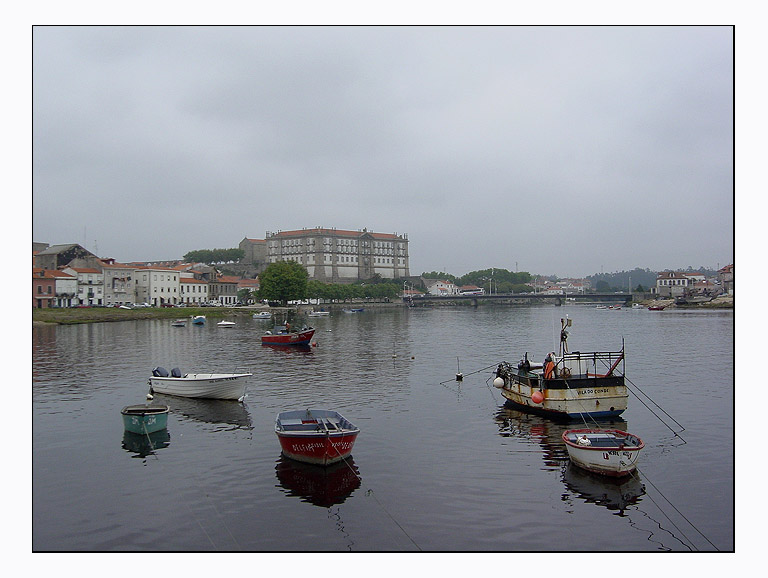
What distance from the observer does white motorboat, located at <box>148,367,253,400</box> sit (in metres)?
34.2

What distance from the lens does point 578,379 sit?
1161 inches

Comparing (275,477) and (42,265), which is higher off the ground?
(42,265)

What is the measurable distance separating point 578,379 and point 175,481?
17227 millimetres

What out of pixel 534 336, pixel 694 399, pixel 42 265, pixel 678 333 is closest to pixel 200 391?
pixel 694 399

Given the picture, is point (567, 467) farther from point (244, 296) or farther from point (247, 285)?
point (247, 285)

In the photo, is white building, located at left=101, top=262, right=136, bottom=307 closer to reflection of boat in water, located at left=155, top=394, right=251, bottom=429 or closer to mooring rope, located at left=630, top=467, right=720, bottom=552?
reflection of boat in water, located at left=155, top=394, right=251, bottom=429

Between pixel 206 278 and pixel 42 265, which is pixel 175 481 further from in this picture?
pixel 206 278

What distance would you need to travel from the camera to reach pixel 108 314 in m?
104

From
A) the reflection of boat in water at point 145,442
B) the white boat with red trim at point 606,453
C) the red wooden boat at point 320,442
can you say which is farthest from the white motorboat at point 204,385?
the white boat with red trim at point 606,453

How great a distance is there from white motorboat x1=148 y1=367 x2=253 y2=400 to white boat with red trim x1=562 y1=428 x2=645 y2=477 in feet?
58.4

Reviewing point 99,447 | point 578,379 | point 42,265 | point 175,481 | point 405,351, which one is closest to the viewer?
point 175,481

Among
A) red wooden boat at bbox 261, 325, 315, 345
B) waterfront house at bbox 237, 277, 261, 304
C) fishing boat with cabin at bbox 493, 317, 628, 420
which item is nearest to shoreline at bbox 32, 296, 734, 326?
waterfront house at bbox 237, 277, 261, 304

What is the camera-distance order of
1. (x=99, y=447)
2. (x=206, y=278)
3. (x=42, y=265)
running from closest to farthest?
(x=99, y=447), (x=42, y=265), (x=206, y=278)

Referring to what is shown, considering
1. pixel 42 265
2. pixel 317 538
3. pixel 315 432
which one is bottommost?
pixel 317 538
